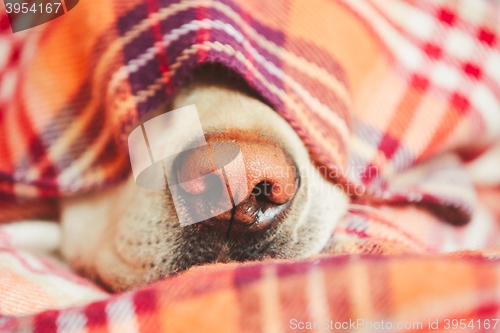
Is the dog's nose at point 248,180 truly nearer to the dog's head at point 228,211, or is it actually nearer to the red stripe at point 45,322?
the dog's head at point 228,211

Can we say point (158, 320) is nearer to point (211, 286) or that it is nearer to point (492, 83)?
point (211, 286)

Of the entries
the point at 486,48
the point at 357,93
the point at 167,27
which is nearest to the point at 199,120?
the point at 167,27

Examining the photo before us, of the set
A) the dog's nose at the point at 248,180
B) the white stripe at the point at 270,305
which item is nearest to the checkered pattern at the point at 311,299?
the white stripe at the point at 270,305

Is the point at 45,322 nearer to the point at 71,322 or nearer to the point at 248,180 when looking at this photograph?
the point at 71,322

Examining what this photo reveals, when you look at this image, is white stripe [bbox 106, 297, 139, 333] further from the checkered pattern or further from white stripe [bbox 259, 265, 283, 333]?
white stripe [bbox 259, 265, 283, 333]

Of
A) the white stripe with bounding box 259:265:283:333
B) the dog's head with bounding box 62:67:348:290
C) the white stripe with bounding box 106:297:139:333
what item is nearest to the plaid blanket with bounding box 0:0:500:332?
the dog's head with bounding box 62:67:348:290
